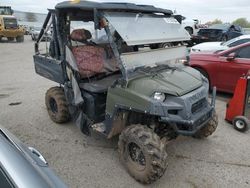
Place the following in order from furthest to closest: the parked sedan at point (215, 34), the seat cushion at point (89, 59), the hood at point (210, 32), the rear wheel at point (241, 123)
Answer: the hood at point (210, 32)
the parked sedan at point (215, 34)
the rear wheel at point (241, 123)
the seat cushion at point (89, 59)

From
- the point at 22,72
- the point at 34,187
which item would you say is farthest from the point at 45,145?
the point at 22,72

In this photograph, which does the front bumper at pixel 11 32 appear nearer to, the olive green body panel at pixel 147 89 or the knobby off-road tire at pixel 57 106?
the knobby off-road tire at pixel 57 106

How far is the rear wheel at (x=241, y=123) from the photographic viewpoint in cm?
540

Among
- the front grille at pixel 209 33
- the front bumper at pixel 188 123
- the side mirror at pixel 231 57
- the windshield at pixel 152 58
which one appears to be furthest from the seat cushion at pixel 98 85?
the front grille at pixel 209 33

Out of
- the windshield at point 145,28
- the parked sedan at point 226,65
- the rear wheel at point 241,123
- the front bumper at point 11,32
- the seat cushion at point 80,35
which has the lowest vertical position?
the front bumper at point 11,32

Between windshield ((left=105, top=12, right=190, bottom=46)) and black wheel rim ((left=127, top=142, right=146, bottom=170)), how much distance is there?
1.34 m

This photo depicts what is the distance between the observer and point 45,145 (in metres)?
4.95

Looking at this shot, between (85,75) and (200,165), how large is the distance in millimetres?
2314

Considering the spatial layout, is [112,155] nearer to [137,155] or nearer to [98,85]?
[137,155]

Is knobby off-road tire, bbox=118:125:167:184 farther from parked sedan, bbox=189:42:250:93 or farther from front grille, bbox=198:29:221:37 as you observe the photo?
front grille, bbox=198:29:221:37

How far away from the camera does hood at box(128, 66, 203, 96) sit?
3.81 meters

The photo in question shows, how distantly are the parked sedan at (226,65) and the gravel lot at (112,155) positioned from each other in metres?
1.10

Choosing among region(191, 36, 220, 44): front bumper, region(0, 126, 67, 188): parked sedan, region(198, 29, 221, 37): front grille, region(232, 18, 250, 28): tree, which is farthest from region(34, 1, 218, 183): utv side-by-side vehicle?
region(232, 18, 250, 28): tree

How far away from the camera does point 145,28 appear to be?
437 centimetres
